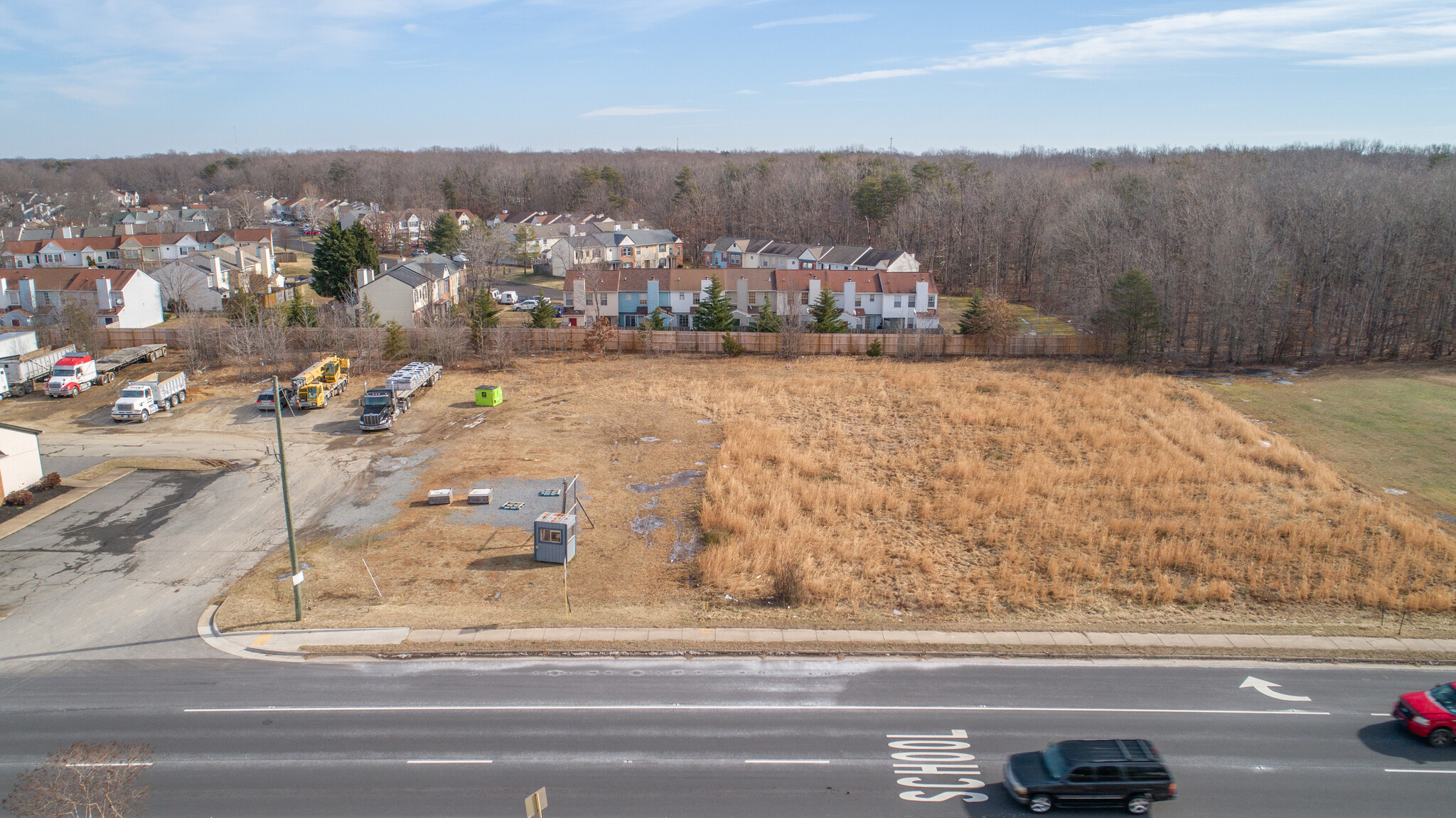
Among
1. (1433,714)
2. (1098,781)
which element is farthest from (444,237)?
(1433,714)

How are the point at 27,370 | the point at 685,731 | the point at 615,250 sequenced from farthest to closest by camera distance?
the point at 615,250 < the point at 27,370 < the point at 685,731

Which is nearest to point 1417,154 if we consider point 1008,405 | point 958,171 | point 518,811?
point 958,171

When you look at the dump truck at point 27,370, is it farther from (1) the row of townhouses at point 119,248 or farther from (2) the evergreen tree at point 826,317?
(2) the evergreen tree at point 826,317

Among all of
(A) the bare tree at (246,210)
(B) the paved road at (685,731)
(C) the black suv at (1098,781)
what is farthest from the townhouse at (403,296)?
(A) the bare tree at (246,210)

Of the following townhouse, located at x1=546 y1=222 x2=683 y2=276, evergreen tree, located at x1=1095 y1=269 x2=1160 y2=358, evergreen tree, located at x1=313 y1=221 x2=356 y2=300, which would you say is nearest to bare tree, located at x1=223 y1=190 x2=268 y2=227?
townhouse, located at x1=546 y1=222 x2=683 y2=276

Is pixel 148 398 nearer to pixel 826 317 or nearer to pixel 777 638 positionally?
pixel 777 638

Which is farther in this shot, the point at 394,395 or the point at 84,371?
the point at 84,371

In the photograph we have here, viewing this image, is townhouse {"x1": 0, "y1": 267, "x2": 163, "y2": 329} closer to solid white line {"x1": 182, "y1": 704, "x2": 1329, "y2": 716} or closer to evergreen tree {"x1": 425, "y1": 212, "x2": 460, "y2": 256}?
evergreen tree {"x1": 425, "y1": 212, "x2": 460, "y2": 256}
